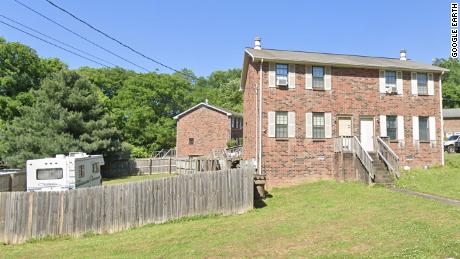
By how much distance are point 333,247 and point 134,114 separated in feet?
159

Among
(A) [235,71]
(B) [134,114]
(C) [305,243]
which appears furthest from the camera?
(A) [235,71]

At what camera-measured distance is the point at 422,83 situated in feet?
79.4

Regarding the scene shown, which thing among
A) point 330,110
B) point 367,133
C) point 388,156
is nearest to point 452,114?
point 367,133

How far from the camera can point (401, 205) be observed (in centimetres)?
1370

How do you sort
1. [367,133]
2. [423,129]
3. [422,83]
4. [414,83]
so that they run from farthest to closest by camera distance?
[422,83] → [423,129] → [414,83] → [367,133]

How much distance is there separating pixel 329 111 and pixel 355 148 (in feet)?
9.63

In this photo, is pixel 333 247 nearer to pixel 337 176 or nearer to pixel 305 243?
pixel 305 243

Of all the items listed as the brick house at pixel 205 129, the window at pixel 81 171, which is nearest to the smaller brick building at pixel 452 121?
the brick house at pixel 205 129

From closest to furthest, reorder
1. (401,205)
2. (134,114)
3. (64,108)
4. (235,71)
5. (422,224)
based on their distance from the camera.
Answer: (422,224) < (401,205) < (64,108) < (134,114) < (235,71)

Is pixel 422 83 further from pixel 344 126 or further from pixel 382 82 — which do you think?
pixel 344 126

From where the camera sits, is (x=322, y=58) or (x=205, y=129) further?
(x=205, y=129)

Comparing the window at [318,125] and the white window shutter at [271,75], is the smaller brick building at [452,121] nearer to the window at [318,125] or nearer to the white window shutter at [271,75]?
the window at [318,125]

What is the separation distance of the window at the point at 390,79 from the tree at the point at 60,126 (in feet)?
78.7

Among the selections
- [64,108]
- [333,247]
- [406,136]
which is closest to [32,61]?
[64,108]
